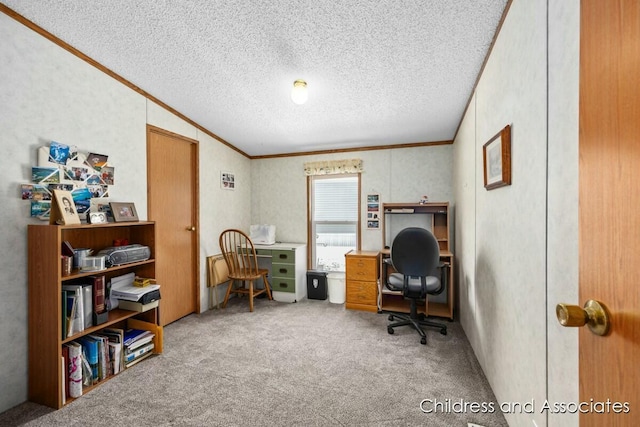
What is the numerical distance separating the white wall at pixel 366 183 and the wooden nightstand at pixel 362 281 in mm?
601

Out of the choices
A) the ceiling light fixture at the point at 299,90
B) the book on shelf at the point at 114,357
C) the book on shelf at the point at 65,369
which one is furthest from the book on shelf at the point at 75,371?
the ceiling light fixture at the point at 299,90

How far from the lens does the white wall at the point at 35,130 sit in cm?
185

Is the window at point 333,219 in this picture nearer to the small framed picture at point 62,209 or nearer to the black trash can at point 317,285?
the black trash can at point 317,285

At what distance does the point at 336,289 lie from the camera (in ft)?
13.0

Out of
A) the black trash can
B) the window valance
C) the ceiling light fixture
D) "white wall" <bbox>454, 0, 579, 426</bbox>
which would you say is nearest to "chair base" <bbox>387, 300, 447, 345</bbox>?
"white wall" <bbox>454, 0, 579, 426</bbox>

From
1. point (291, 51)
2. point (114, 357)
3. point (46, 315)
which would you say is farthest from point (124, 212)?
point (291, 51)

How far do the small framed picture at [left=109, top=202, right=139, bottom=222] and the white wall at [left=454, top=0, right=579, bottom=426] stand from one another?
9.64 ft

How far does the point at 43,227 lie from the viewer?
6.20ft

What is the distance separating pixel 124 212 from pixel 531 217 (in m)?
2.98

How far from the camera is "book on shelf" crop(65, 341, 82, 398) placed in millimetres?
1934

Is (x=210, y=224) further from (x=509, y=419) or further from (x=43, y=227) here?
(x=509, y=419)

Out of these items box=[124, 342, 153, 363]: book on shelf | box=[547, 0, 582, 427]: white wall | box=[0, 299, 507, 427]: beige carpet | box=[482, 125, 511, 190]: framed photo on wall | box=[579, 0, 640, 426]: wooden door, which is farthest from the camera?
box=[124, 342, 153, 363]: book on shelf

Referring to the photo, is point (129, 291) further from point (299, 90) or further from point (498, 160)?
point (498, 160)

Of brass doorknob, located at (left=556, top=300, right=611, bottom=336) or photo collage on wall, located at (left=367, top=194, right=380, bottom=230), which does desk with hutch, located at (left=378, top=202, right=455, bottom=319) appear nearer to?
photo collage on wall, located at (left=367, top=194, right=380, bottom=230)
